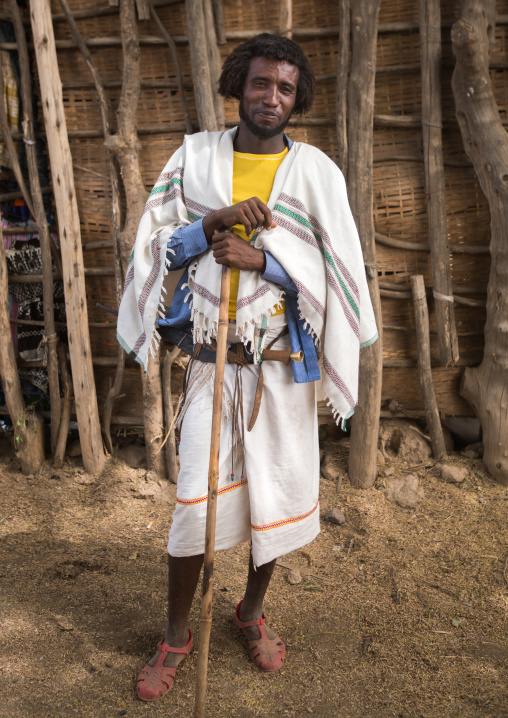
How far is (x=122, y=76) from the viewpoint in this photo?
350 cm

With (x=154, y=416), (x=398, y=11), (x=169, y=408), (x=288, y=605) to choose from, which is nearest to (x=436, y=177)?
(x=398, y=11)

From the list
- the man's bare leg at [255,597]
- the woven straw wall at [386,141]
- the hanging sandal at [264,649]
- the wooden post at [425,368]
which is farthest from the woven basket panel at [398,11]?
the hanging sandal at [264,649]

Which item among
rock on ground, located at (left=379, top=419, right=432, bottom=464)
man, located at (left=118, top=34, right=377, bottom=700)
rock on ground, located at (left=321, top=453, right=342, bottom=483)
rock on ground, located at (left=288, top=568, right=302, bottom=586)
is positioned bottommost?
rock on ground, located at (left=288, top=568, right=302, bottom=586)

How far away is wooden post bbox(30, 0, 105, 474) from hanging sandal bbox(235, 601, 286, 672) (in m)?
1.68

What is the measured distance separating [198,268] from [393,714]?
162cm

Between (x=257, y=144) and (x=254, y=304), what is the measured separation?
0.55 metres

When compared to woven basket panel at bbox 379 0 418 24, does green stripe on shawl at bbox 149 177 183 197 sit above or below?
below

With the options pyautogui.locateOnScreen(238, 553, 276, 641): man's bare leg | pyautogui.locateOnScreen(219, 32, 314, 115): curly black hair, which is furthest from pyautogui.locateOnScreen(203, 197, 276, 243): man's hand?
pyautogui.locateOnScreen(238, 553, 276, 641): man's bare leg

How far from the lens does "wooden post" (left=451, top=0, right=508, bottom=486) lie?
10.3ft

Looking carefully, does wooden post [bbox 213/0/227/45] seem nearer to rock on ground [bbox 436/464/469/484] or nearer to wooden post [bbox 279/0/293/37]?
wooden post [bbox 279/0/293/37]

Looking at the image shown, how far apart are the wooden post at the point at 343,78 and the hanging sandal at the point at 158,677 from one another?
2.52 metres

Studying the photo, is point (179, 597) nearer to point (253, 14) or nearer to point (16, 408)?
point (16, 408)

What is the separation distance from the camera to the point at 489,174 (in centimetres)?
324

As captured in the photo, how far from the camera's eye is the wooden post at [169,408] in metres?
3.60
